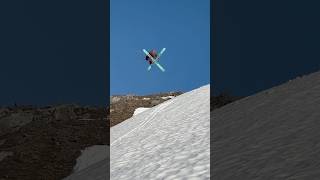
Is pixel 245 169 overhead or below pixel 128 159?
below

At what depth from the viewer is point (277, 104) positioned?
48.2 ft

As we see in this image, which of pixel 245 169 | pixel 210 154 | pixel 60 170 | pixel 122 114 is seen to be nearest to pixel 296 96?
pixel 210 154

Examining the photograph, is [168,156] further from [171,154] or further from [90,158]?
[90,158]

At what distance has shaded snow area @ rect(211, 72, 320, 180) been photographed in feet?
24.9

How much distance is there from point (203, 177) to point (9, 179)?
44.7 ft

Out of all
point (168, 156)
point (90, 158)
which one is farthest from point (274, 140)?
point (90, 158)

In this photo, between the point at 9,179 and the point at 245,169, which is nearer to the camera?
the point at 245,169

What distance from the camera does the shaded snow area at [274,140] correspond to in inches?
299

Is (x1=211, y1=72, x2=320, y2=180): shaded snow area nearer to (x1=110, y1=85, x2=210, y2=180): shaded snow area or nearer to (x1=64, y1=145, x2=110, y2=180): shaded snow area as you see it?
(x1=110, y1=85, x2=210, y2=180): shaded snow area

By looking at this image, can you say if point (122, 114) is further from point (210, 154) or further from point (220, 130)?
point (210, 154)

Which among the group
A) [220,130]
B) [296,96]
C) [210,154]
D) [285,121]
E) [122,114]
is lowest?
[210,154]

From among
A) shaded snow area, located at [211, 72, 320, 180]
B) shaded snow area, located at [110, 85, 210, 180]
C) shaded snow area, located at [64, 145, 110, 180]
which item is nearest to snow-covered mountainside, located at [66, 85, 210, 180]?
shaded snow area, located at [110, 85, 210, 180]

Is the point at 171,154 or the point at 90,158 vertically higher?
the point at 90,158

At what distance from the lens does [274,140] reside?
9805 mm
